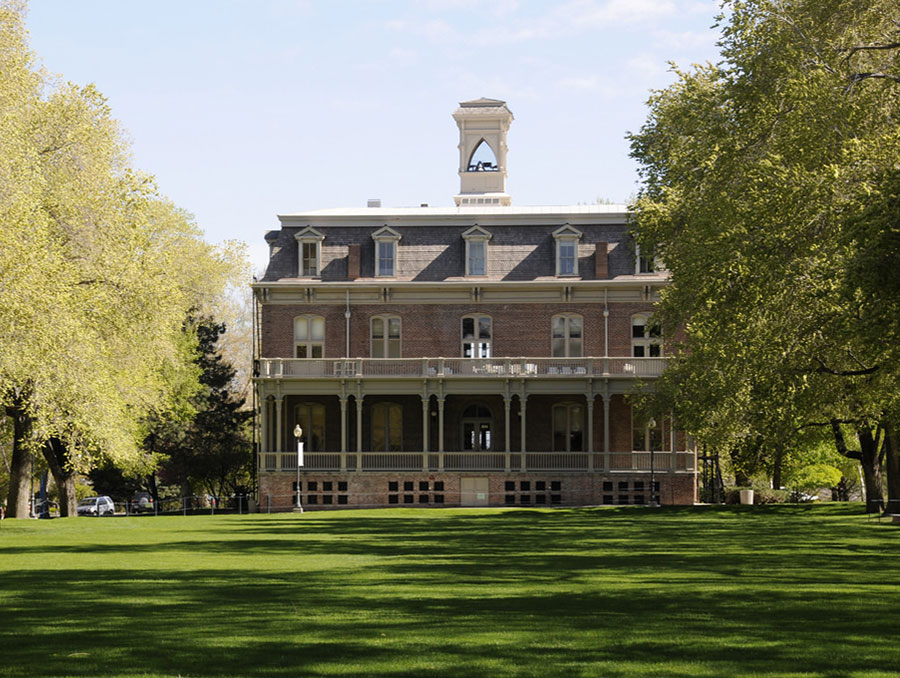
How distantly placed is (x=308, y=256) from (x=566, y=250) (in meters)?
11.7

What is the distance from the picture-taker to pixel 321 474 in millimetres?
56188

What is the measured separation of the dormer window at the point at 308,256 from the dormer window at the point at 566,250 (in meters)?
10.6

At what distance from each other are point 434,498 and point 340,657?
4455 centimetres

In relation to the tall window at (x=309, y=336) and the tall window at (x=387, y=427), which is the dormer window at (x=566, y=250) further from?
the tall window at (x=309, y=336)

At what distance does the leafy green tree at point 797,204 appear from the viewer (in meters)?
21.8

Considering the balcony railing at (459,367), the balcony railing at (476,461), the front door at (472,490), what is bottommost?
the front door at (472,490)

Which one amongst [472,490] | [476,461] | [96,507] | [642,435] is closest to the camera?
[472,490]

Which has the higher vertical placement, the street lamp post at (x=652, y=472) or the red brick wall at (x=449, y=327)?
the red brick wall at (x=449, y=327)

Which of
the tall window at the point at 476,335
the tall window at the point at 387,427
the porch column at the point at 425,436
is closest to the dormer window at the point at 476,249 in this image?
the tall window at the point at 476,335

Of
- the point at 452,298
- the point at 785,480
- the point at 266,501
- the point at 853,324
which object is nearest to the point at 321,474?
the point at 266,501

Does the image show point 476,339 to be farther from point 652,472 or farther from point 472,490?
point 652,472

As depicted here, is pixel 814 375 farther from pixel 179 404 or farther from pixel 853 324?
pixel 179 404

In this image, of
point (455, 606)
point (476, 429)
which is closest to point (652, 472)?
point (476, 429)

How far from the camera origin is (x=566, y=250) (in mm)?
58500
